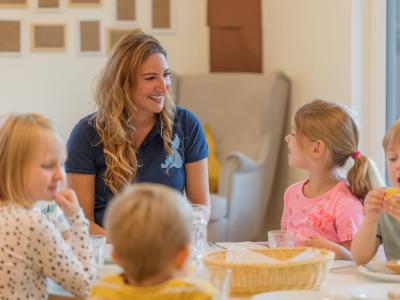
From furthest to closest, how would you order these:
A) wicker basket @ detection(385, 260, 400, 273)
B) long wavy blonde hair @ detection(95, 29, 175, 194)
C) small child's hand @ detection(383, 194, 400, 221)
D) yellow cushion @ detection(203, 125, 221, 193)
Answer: yellow cushion @ detection(203, 125, 221, 193) < long wavy blonde hair @ detection(95, 29, 175, 194) < small child's hand @ detection(383, 194, 400, 221) < wicker basket @ detection(385, 260, 400, 273)

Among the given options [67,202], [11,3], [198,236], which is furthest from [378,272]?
[11,3]

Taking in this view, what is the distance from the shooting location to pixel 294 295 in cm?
173

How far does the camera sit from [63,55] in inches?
210

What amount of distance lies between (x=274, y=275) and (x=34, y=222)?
518mm

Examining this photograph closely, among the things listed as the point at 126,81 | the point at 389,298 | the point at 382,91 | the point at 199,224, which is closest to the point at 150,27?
the point at 382,91


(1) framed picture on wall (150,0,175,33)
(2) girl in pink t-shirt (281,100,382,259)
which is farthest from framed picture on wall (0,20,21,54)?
(2) girl in pink t-shirt (281,100,382,259)

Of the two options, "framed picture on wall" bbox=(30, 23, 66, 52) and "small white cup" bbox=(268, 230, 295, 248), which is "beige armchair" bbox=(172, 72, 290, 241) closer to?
"framed picture on wall" bbox=(30, 23, 66, 52)

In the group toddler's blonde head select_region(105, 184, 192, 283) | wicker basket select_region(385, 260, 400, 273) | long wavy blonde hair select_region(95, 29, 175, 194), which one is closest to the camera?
toddler's blonde head select_region(105, 184, 192, 283)

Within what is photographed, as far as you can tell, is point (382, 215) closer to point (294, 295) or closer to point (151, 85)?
point (294, 295)

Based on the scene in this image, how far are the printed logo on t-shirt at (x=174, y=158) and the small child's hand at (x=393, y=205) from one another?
91 cm

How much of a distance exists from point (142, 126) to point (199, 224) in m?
0.75

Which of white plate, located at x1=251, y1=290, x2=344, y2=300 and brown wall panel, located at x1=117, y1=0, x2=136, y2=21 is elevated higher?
brown wall panel, located at x1=117, y1=0, x2=136, y2=21

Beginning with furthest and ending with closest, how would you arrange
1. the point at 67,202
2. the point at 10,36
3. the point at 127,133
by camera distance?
the point at 10,36
the point at 127,133
the point at 67,202

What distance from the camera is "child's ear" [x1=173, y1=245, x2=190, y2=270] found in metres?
1.35
